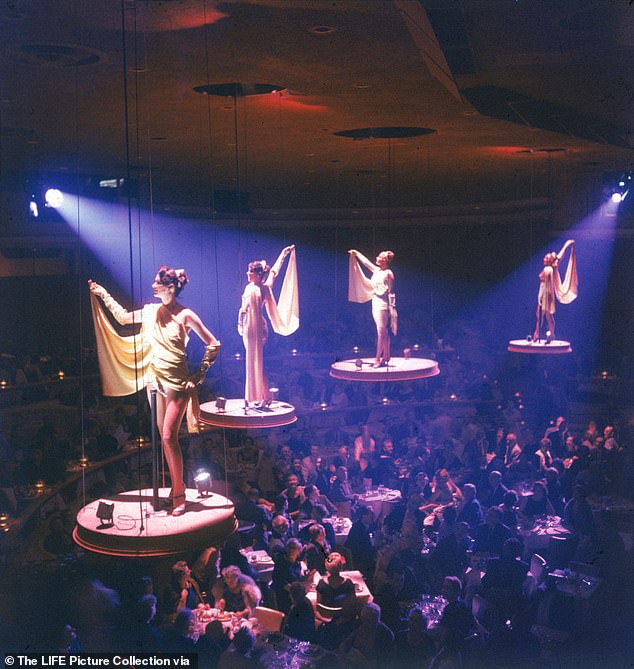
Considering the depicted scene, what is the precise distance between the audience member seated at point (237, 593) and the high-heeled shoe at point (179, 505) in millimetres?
1404

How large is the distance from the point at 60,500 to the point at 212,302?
11948mm

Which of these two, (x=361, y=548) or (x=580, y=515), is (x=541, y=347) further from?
(x=361, y=548)

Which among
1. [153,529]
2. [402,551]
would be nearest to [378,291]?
[402,551]

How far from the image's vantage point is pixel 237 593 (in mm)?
7840

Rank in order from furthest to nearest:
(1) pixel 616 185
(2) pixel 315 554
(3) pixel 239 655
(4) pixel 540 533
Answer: (1) pixel 616 185, (4) pixel 540 533, (2) pixel 315 554, (3) pixel 239 655

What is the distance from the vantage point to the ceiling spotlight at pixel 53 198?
16844 mm

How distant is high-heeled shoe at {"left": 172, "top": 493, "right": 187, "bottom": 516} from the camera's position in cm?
646

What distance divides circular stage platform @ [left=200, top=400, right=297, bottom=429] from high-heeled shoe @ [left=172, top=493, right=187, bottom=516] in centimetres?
193

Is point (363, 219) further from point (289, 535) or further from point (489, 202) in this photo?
point (289, 535)

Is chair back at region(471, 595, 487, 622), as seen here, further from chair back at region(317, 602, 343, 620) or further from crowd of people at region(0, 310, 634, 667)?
chair back at region(317, 602, 343, 620)

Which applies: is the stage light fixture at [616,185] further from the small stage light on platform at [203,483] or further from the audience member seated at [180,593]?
the small stage light on platform at [203,483]

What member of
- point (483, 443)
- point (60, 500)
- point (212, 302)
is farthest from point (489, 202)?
point (60, 500)

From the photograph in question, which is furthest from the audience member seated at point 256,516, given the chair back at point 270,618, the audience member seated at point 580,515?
the audience member seated at point 580,515

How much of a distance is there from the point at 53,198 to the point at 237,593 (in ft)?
37.1
